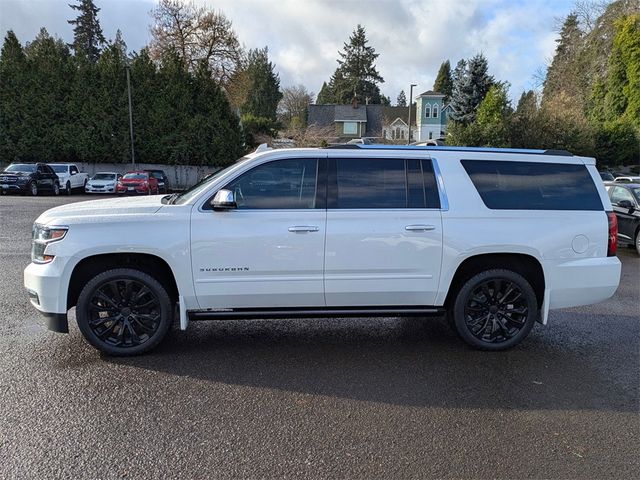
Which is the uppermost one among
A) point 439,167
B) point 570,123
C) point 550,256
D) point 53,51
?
point 53,51

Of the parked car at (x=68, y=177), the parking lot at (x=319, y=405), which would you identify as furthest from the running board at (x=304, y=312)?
the parked car at (x=68, y=177)

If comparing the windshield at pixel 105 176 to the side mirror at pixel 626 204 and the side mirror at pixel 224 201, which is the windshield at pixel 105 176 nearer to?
the side mirror at pixel 626 204

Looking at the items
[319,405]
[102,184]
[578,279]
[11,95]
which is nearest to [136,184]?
[102,184]

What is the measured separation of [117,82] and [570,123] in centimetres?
2944

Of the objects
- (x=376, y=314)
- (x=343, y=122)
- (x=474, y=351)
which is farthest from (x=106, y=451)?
(x=343, y=122)

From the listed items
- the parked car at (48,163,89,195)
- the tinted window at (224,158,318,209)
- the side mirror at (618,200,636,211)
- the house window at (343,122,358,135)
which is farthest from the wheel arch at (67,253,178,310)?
the house window at (343,122,358,135)

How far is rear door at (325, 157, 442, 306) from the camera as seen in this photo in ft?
14.5

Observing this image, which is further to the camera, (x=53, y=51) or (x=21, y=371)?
(x=53, y=51)

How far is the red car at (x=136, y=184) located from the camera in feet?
81.9

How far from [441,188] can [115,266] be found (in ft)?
10.4

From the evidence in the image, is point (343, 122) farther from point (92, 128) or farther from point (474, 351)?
point (474, 351)

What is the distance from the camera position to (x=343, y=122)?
6438cm

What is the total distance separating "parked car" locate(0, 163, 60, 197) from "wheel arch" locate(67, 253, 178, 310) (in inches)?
880

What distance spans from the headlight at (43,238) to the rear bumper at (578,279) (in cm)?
454
